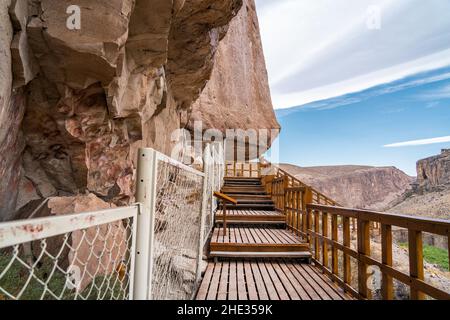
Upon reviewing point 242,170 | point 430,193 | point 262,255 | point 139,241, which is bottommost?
point 430,193

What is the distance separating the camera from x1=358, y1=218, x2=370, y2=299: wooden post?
9.60ft

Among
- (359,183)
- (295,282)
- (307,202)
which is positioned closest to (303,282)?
(295,282)

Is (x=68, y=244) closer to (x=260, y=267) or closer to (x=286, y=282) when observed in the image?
(x=286, y=282)

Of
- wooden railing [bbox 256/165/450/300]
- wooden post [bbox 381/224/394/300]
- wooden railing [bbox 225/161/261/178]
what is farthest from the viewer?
wooden railing [bbox 225/161/261/178]

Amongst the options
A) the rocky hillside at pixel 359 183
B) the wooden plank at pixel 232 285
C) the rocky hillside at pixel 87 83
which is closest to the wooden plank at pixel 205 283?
the wooden plank at pixel 232 285

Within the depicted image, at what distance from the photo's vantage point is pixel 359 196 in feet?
165

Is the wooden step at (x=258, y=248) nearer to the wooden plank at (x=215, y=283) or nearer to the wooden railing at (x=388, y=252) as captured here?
the wooden plank at (x=215, y=283)

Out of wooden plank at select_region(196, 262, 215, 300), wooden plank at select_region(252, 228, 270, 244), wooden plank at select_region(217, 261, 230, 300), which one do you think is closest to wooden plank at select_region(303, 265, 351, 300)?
wooden plank at select_region(252, 228, 270, 244)

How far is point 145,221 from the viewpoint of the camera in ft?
4.99

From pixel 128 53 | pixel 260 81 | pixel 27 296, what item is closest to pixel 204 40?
pixel 128 53

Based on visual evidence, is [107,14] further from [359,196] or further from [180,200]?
[359,196]

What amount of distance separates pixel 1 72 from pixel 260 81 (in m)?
19.4

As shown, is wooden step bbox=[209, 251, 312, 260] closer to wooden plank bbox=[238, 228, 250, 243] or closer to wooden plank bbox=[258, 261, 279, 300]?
wooden plank bbox=[258, 261, 279, 300]

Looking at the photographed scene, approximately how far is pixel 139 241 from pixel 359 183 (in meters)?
56.9
